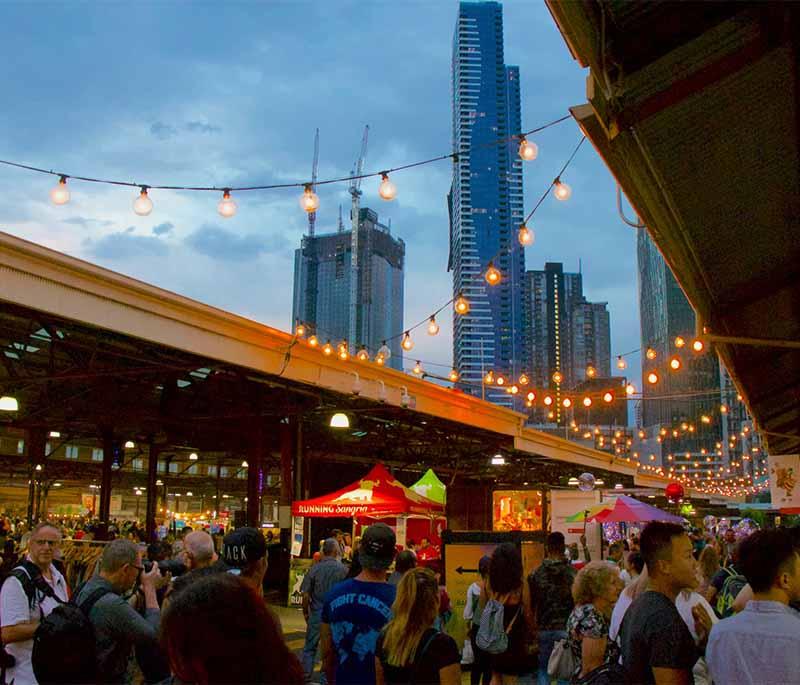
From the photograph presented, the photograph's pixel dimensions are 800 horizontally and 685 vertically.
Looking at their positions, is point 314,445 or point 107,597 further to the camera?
point 314,445

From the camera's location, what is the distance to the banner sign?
15977 mm

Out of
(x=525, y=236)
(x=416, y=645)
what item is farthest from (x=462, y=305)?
(x=416, y=645)

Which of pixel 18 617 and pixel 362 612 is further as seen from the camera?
pixel 18 617

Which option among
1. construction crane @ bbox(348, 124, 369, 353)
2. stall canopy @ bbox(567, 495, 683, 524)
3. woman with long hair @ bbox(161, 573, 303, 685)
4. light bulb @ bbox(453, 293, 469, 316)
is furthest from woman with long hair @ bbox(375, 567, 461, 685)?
construction crane @ bbox(348, 124, 369, 353)

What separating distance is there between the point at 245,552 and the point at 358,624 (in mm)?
858

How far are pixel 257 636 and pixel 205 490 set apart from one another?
5753 cm

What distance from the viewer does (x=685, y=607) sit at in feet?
20.0

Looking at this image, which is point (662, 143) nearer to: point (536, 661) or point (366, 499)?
point (536, 661)

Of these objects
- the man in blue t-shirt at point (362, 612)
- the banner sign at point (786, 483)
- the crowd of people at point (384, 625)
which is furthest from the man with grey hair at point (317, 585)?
the banner sign at point (786, 483)

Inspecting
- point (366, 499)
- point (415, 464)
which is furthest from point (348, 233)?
point (366, 499)

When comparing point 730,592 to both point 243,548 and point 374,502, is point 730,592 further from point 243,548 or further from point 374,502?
point 374,502

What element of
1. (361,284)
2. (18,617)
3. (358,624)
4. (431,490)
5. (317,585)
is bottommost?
(317,585)

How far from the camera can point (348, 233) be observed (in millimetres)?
184000

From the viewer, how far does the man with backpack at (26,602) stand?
5.99 m
